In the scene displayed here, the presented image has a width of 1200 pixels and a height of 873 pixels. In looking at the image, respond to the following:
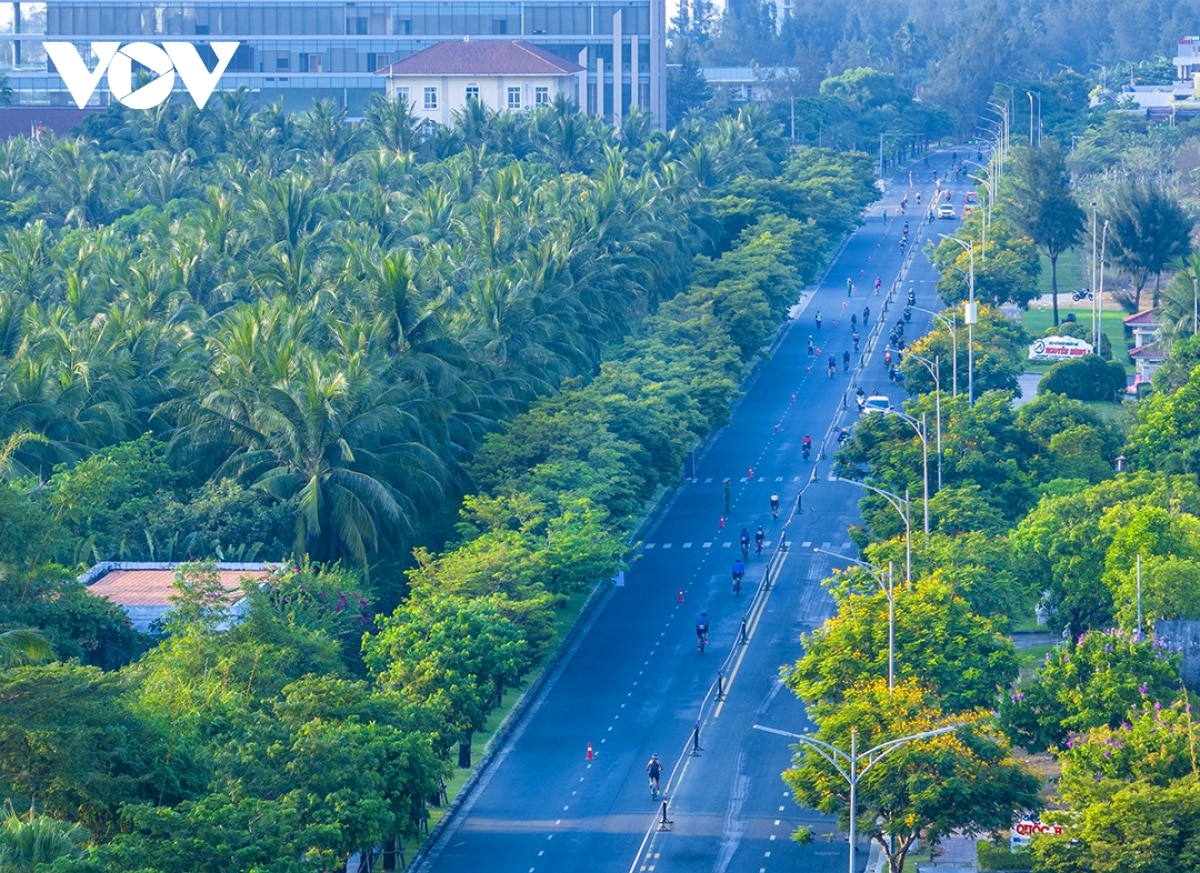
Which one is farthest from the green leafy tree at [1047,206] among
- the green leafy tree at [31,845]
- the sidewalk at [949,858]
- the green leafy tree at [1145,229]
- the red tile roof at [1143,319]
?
the green leafy tree at [31,845]

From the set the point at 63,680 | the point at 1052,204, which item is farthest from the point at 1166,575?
the point at 1052,204

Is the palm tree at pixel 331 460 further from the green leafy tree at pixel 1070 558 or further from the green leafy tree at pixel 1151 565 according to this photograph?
the green leafy tree at pixel 1151 565

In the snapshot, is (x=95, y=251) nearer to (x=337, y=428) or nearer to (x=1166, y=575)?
(x=337, y=428)

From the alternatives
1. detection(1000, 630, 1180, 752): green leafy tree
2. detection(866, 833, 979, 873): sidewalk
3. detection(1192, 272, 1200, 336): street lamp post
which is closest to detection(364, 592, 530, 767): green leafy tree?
detection(866, 833, 979, 873): sidewalk

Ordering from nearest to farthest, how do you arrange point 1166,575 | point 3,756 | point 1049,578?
point 3,756
point 1166,575
point 1049,578

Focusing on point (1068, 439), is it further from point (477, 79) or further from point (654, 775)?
point (477, 79)

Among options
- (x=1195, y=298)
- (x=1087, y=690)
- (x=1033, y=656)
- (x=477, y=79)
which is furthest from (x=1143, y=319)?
(x=1087, y=690)
